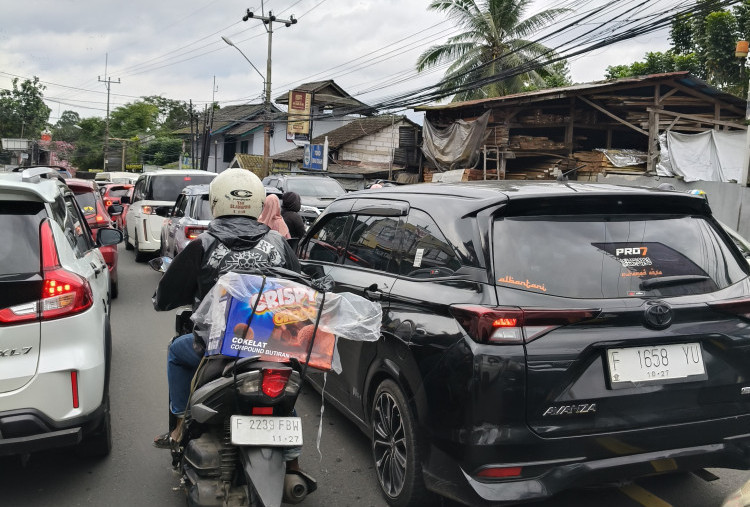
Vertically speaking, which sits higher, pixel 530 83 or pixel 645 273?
pixel 530 83

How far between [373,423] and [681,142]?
15.1 meters

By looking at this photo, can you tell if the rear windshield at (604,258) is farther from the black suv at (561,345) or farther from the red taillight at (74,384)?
the red taillight at (74,384)

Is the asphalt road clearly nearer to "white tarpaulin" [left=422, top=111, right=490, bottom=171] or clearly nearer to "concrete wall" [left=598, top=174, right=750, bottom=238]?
"concrete wall" [left=598, top=174, right=750, bottom=238]

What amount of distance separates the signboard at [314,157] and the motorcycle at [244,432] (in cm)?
2894

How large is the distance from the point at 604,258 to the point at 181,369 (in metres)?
2.30

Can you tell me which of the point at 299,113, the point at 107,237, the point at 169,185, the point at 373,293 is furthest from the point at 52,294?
the point at 299,113

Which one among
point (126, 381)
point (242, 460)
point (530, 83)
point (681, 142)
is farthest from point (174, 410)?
point (530, 83)

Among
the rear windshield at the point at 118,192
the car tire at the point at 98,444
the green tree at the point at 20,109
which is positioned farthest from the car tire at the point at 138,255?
the green tree at the point at 20,109

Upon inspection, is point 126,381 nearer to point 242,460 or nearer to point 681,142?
point 242,460

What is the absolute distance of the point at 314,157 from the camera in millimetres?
31891

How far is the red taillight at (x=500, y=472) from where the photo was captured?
2.80 m

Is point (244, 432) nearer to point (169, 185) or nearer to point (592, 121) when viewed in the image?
point (169, 185)

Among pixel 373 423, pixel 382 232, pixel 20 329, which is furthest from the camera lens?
pixel 382 232

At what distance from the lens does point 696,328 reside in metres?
3.00
